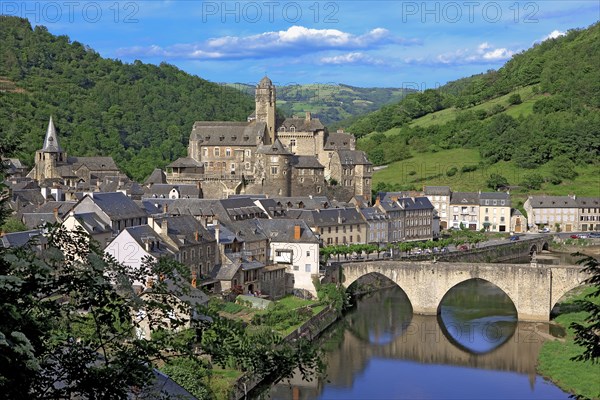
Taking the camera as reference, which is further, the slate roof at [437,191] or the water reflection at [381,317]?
the slate roof at [437,191]

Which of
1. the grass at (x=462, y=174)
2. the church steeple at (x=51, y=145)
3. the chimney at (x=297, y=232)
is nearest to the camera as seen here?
the chimney at (x=297, y=232)

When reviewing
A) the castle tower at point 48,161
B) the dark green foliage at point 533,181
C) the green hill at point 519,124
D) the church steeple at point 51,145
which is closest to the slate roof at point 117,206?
the castle tower at point 48,161

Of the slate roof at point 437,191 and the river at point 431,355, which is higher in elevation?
the slate roof at point 437,191

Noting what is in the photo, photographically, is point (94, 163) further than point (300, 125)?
Yes

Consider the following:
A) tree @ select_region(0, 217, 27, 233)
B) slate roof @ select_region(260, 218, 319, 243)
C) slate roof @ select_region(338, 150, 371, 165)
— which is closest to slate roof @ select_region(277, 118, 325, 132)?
slate roof @ select_region(338, 150, 371, 165)

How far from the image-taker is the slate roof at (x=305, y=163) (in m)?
69.0

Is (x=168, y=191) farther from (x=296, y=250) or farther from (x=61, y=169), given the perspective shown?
(x=61, y=169)

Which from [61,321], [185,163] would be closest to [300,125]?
[185,163]

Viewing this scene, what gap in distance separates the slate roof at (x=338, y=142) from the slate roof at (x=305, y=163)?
637cm

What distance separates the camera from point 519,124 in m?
111

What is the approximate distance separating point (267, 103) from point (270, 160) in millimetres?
8889

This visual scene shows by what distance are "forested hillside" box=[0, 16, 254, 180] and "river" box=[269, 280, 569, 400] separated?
162 feet

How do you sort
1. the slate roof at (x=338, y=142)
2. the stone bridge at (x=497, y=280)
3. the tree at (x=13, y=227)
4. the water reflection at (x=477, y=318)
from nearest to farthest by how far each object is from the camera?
the water reflection at (x=477, y=318) → the stone bridge at (x=497, y=280) → the tree at (x=13, y=227) → the slate roof at (x=338, y=142)

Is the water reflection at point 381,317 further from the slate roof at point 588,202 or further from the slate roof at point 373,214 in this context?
the slate roof at point 588,202
